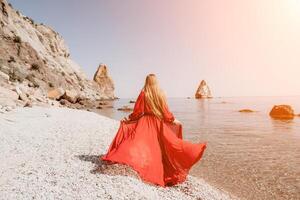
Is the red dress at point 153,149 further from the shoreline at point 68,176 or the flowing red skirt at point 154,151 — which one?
the shoreline at point 68,176

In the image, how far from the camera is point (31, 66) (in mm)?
57250

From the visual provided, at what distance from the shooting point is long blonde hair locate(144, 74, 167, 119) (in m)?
8.30

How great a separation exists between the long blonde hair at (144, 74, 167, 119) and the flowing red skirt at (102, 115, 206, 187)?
24 cm

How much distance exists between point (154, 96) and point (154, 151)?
1.52 meters

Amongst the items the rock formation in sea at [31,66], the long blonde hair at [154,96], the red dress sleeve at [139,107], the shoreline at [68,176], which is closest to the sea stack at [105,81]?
the rock formation in sea at [31,66]

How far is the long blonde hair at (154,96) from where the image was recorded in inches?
327

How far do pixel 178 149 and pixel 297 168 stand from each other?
7771mm

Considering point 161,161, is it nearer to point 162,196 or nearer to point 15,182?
point 162,196

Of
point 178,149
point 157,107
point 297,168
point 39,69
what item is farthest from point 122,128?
point 39,69

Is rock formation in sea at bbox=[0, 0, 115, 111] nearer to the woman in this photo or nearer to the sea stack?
the woman

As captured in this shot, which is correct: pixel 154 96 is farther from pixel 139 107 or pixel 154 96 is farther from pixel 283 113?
pixel 283 113

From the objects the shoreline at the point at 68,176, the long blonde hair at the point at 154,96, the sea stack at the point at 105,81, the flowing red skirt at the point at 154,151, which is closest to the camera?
the shoreline at the point at 68,176

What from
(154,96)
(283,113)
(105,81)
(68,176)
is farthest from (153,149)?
(105,81)

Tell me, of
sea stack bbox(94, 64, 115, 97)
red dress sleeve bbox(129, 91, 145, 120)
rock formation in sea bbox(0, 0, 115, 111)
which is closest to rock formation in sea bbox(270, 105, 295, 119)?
rock formation in sea bbox(0, 0, 115, 111)
